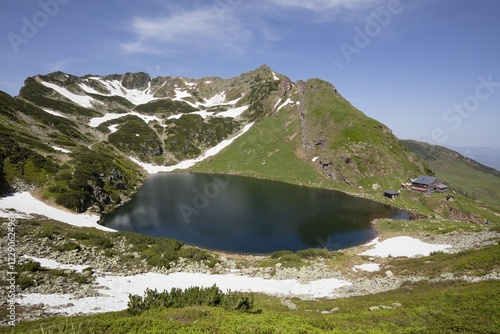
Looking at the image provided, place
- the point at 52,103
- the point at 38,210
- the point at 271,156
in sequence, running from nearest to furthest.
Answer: the point at 38,210 < the point at 271,156 < the point at 52,103

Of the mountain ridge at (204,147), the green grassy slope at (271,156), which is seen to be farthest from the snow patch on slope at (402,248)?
the green grassy slope at (271,156)

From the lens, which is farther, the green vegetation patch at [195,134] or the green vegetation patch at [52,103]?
the green vegetation patch at [52,103]

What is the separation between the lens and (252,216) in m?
70.6

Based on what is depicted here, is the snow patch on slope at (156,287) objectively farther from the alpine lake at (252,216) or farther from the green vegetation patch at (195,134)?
the green vegetation patch at (195,134)

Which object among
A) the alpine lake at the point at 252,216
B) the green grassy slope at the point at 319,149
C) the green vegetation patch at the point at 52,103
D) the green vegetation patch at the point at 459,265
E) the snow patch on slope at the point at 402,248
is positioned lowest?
the snow patch on slope at the point at 402,248

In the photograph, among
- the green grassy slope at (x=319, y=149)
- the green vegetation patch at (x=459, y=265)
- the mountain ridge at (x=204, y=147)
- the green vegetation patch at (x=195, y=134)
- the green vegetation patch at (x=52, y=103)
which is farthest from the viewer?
the green vegetation patch at (x=52, y=103)

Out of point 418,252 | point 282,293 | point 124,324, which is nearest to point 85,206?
point 282,293

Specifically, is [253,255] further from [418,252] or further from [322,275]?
[418,252]

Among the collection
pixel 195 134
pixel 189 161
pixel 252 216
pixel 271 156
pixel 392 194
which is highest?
pixel 195 134

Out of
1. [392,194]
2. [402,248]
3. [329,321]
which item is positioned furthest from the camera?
[392,194]

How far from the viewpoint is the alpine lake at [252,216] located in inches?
2206

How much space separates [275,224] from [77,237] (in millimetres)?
40425

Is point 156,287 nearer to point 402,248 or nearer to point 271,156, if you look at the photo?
point 402,248

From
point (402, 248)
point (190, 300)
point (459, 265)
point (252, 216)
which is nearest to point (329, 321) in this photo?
point (190, 300)
